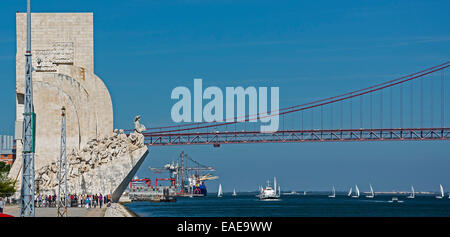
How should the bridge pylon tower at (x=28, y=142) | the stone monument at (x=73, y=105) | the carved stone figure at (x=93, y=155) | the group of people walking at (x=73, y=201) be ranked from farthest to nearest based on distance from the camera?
the stone monument at (x=73, y=105) → the carved stone figure at (x=93, y=155) → the group of people walking at (x=73, y=201) → the bridge pylon tower at (x=28, y=142)

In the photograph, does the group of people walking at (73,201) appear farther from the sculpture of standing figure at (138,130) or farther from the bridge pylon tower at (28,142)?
the bridge pylon tower at (28,142)

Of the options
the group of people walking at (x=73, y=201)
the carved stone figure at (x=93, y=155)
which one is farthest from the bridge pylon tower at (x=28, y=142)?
the carved stone figure at (x=93, y=155)

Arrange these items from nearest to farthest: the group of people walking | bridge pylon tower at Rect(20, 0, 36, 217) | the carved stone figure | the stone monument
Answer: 1. bridge pylon tower at Rect(20, 0, 36, 217)
2. the group of people walking
3. the carved stone figure
4. the stone monument

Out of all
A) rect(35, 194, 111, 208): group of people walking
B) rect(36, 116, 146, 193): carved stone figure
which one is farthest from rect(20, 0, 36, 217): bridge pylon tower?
rect(36, 116, 146, 193): carved stone figure

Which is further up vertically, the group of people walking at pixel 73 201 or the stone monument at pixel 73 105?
the stone monument at pixel 73 105

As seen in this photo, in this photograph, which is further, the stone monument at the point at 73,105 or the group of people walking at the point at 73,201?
the stone monument at the point at 73,105

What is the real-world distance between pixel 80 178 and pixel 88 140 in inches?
131

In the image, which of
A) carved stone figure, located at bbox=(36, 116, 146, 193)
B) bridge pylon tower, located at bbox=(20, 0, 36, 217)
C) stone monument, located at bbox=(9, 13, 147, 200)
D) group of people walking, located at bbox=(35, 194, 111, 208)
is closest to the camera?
bridge pylon tower, located at bbox=(20, 0, 36, 217)

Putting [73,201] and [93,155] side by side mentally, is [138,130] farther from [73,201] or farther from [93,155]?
[73,201]

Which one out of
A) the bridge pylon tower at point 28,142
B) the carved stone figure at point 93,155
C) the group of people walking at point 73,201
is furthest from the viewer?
the carved stone figure at point 93,155

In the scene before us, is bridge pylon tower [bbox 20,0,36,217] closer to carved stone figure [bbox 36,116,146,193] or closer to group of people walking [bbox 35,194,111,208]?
group of people walking [bbox 35,194,111,208]
